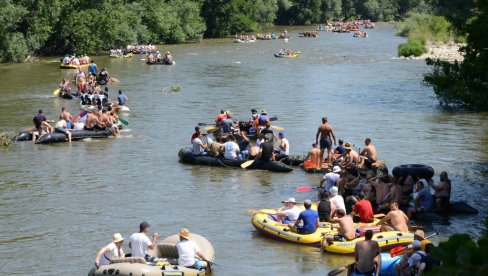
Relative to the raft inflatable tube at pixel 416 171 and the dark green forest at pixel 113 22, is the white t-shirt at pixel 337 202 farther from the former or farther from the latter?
the dark green forest at pixel 113 22

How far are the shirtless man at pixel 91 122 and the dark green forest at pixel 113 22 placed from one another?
90.2 feet

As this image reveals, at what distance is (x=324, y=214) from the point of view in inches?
644

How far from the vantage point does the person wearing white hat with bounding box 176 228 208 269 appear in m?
13.6

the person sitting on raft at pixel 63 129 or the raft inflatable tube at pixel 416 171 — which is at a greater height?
the raft inflatable tube at pixel 416 171

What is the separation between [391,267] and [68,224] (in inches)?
323

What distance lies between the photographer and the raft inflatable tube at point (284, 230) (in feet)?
51.2

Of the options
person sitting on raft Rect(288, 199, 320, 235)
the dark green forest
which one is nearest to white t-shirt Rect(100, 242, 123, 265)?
person sitting on raft Rect(288, 199, 320, 235)

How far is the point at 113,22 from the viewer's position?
6291 centimetres

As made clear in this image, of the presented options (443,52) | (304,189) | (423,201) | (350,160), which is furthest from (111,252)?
(443,52)

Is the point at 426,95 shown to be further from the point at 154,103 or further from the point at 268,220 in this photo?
the point at 268,220

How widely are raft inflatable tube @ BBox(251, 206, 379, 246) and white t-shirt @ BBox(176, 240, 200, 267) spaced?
112 inches

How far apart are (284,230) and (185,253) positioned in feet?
10.2

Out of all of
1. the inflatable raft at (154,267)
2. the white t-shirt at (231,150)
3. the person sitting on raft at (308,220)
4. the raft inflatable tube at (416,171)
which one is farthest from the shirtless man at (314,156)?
the inflatable raft at (154,267)

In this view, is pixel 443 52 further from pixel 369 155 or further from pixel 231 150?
Answer: pixel 369 155
